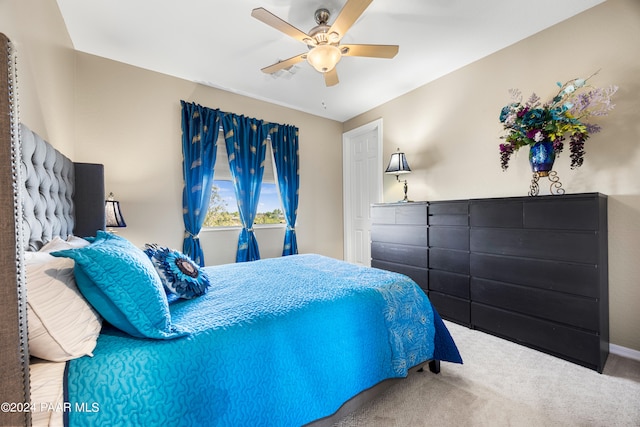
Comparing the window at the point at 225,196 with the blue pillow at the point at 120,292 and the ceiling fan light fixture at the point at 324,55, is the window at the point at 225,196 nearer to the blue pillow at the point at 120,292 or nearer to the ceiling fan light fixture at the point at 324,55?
the ceiling fan light fixture at the point at 324,55

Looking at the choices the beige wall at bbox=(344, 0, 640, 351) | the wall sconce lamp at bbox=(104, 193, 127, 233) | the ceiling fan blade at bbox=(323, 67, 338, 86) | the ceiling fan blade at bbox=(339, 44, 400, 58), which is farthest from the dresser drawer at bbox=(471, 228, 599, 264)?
the wall sconce lamp at bbox=(104, 193, 127, 233)

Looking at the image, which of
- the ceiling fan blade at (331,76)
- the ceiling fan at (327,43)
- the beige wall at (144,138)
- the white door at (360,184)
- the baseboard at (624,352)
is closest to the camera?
the ceiling fan at (327,43)

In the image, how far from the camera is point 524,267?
2168 millimetres

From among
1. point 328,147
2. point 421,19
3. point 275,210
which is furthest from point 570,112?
point 275,210

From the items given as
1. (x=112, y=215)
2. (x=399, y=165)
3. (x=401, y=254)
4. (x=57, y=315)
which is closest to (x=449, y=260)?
(x=401, y=254)

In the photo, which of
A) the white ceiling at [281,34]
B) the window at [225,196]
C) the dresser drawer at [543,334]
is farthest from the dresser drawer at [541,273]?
the window at [225,196]

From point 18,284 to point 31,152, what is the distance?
106cm

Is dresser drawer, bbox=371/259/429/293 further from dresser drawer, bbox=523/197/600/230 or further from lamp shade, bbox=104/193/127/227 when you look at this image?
lamp shade, bbox=104/193/127/227

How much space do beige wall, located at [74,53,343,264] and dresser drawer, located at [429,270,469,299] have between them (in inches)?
87.7

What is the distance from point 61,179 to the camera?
1.80 meters

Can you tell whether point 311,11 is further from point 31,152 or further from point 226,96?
point 31,152

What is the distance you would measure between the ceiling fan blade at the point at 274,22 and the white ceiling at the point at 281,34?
1.11 feet

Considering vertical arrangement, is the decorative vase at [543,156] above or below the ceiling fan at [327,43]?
below

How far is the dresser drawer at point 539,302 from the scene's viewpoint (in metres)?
1.87
